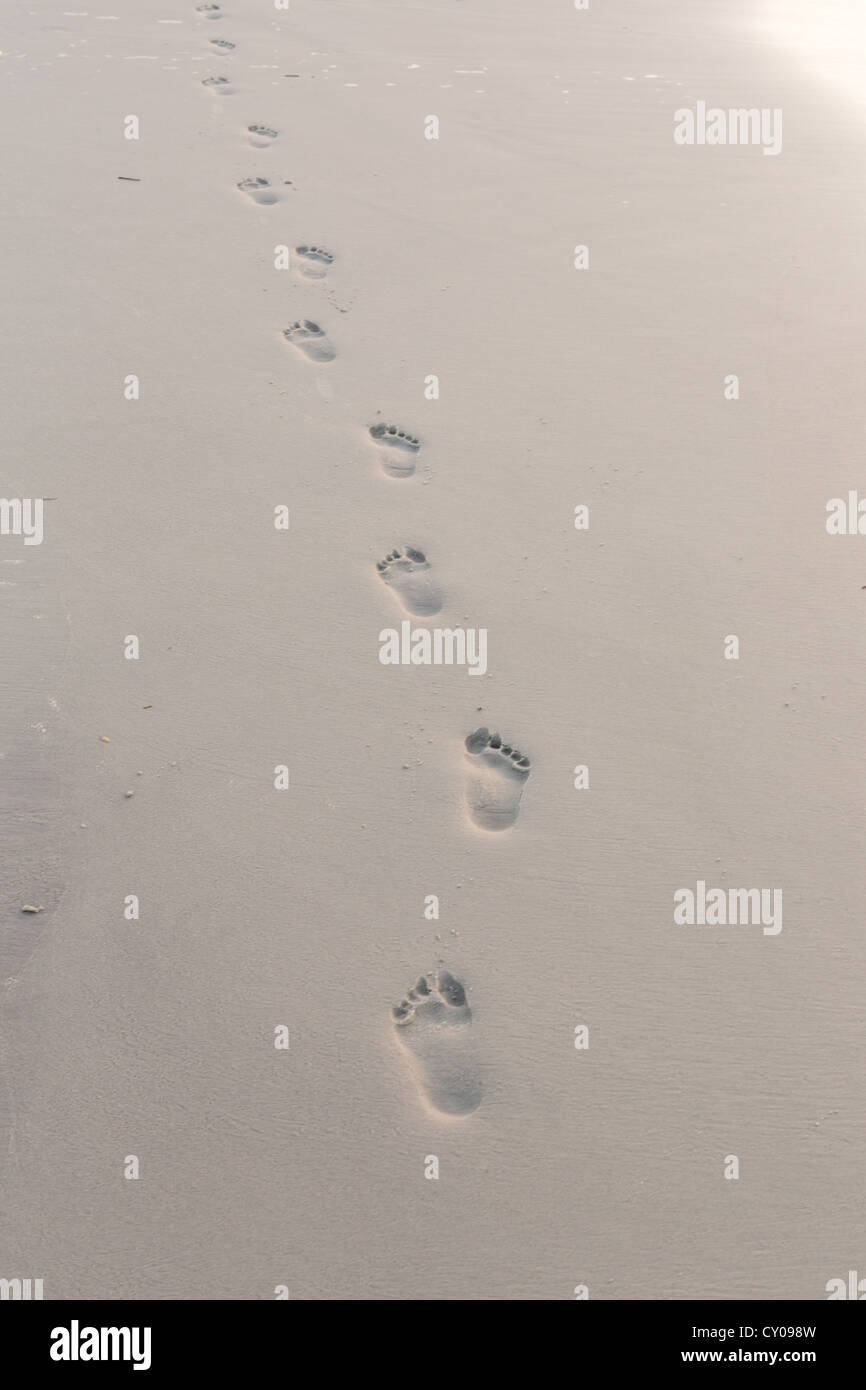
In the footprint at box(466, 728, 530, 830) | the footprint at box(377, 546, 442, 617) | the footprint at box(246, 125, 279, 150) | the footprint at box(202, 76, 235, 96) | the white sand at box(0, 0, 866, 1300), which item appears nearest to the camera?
the white sand at box(0, 0, 866, 1300)

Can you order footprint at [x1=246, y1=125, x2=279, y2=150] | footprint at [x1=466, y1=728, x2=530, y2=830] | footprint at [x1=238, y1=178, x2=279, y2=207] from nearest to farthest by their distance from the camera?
footprint at [x1=466, y1=728, x2=530, y2=830], footprint at [x1=238, y1=178, x2=279, y2=207], footprint at [x1=246, y1=125, x2=279, y2=150]

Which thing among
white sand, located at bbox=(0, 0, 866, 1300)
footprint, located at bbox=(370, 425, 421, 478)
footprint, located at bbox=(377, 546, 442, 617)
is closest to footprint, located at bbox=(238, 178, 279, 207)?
white sand, located at bbox=(0, 0, 866, 1300)

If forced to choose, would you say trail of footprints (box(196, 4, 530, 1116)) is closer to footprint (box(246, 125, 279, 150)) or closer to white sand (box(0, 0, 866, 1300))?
white sand (box(0, 0, 866, 1300))

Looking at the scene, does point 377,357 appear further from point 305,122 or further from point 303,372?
point 305,122

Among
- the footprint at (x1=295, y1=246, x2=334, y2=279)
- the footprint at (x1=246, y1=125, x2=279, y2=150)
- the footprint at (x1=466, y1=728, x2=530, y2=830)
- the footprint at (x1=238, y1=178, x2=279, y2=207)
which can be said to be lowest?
the footprint at (x1=466, y1=728, x2=530, y2=830)

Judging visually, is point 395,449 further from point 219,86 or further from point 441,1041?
point 219,86

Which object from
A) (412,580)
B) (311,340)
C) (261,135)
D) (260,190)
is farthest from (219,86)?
(412,580)

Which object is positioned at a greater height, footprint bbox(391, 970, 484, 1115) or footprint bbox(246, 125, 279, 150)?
footprint bbox(246, 125, 279, 150)
